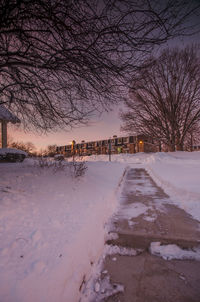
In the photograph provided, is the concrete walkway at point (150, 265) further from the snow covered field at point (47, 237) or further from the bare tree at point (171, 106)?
the bare tree at point (171, 106)

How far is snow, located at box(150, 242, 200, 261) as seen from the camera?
1788 mm

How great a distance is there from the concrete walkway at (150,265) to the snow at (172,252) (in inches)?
2.5

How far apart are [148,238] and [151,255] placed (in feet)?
1.04

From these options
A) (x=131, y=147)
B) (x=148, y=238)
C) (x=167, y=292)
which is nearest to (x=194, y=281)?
(x=167, y=292)

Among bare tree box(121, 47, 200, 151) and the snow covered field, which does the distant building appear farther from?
the snow covered field

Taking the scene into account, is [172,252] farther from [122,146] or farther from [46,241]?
[122,146]

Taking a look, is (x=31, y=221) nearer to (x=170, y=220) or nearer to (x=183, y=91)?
(x=170, y=220)

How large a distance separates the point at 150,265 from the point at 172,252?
0.43m

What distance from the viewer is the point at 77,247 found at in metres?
1.65

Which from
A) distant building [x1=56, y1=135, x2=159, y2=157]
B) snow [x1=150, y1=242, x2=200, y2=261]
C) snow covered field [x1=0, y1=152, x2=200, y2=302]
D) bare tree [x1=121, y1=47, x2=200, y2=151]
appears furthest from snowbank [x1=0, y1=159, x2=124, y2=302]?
distant building [x1=56, y1=135, x2=159, y2=157]

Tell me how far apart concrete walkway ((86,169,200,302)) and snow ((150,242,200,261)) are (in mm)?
65

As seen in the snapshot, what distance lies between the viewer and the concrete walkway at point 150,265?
1.30 m

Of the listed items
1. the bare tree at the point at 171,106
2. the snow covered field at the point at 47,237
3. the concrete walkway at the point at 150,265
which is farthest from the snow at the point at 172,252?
the bare tree at the point at 171,106

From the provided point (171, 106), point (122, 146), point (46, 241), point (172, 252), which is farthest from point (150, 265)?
point (122, 146)
